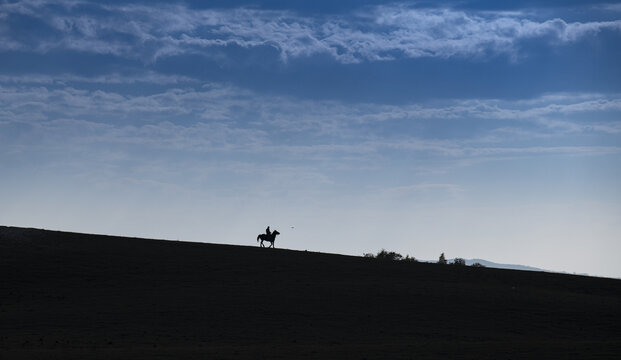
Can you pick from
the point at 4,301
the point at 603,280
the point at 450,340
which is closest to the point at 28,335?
the point at 4,301

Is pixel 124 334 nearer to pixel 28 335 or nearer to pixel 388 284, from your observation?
pixel 28 335

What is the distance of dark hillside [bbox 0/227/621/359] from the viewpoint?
23.6 meters

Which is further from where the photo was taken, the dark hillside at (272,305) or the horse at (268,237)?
the horse at (268,237)

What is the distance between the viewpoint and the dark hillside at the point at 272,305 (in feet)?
77.5

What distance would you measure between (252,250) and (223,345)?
2622cm

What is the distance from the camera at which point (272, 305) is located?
32.2 m

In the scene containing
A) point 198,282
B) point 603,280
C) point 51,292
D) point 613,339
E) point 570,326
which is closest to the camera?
point 613,339

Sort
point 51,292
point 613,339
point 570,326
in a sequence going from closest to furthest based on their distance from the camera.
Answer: point 613,339 → point 570,326 → point 51,292

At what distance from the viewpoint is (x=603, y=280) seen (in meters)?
46.8

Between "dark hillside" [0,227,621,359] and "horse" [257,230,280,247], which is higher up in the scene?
"horse" [257,230,280,247]

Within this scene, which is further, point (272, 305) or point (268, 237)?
point (268, 237)

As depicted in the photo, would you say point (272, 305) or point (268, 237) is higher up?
point (268, 237)

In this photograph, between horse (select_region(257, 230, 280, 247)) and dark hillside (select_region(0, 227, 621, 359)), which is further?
horse (select_region(257, 230, 280, 247))

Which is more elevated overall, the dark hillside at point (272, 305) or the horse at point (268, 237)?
the horse at point (268, 237)
